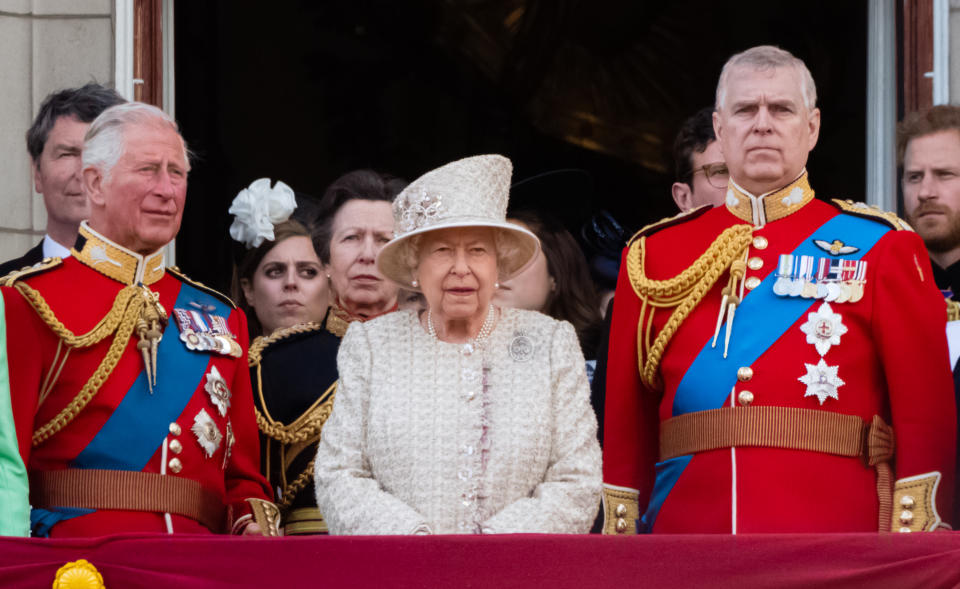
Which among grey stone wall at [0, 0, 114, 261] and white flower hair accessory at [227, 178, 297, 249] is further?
grey stone wall at [0, 0, 114, 261]

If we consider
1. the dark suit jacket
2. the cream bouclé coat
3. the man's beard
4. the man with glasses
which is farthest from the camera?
the man with glasses

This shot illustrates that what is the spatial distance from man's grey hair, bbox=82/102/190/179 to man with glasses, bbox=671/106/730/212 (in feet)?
5.38

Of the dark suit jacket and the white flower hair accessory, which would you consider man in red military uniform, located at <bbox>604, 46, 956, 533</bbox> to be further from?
the dark suit jacket

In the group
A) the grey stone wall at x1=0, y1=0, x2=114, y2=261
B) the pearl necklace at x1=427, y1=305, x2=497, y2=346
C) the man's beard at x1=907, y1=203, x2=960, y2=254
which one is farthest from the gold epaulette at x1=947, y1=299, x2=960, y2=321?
the grey stone wall at x1=0, y1=0, x2=114, y2=261

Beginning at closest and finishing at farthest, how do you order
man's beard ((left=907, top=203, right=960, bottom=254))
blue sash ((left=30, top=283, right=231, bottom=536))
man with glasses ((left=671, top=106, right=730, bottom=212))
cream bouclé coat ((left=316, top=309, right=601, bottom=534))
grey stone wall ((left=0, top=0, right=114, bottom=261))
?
cream bouclé coat ((left=316, top=309, right=601, bottom=534))
blue sash ((left=30, top=283, right=231, bottom=536))
man's beard ((left=907, top=203, right=960, bottom=254))
man with glasses ((left=671, top=106, right=730, bottom=212))
grey stone wall ((left=0, top=0, right=114, bottom=261))

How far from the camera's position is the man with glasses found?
507cm

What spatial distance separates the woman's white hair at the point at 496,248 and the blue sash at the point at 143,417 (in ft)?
1.99

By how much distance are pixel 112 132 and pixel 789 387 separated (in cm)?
173

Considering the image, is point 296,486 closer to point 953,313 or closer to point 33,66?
point 953,313

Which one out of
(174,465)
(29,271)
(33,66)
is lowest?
(174,465)

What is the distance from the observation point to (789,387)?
3.86 meters

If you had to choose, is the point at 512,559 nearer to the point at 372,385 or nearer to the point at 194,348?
the point at 372,385

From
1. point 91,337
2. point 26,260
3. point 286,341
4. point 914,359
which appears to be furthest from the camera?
point 26,260

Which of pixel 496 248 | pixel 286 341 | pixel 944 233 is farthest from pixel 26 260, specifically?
pixel 944 233
